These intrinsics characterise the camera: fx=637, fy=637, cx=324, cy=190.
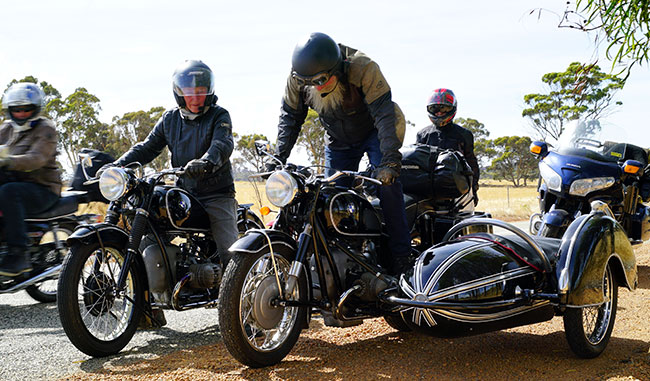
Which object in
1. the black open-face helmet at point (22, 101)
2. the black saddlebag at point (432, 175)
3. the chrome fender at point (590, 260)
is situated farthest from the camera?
the black open-face helmet at point (22, 101)

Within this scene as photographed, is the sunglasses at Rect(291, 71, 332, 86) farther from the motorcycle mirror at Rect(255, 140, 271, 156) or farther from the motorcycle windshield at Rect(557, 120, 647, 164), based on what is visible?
the motorcycle windshield at Rect(557, 120, 647, 164)

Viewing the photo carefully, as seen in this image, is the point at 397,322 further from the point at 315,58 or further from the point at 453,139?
the point at 453,139

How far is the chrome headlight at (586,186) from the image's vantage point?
24.0 feet

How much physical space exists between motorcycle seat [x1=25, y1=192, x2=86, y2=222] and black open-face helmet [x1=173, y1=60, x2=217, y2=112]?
207cm

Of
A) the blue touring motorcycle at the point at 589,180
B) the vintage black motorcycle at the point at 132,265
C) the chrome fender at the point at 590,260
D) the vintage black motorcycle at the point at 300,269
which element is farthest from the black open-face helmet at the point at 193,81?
the blue touring motorcycle at the point at 589,180

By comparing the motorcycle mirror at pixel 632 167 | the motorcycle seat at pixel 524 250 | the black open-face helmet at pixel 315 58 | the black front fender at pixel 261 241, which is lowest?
the motorcycle seat at pixel 524 250

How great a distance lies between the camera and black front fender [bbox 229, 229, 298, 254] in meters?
4.16

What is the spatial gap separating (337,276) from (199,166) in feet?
4.92

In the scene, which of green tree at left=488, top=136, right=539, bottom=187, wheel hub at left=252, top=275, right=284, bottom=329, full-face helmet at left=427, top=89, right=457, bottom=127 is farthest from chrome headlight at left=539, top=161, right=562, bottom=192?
green tree at left=488, top=136, right=539, bottom=187

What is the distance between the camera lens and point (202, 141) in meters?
5.82

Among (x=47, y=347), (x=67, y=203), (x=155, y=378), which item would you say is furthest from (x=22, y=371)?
(x=67, y=203)

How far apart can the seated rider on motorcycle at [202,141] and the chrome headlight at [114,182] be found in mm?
622

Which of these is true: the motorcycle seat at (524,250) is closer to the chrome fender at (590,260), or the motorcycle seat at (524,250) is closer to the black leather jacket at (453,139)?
the chrome fender at (590,260)

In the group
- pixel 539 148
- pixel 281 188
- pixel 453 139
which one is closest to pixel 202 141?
pixel 281 188
